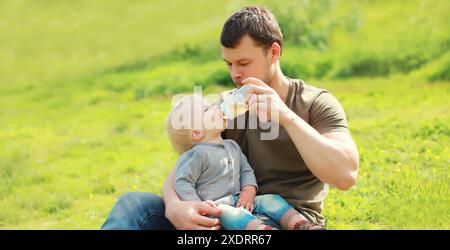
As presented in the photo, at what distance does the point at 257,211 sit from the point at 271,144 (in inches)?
17.4

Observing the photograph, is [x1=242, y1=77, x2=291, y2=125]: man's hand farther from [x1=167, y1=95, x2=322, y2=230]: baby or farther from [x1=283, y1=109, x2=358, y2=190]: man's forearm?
[x1=167, y1=95, x2=322, y2=230]: baby

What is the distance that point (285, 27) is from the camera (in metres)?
13.0

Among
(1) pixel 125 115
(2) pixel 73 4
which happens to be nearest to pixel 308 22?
(1) pixel 125 115

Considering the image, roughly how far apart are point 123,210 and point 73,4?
1373 cm

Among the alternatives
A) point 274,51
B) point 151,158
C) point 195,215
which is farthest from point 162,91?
point 195,215

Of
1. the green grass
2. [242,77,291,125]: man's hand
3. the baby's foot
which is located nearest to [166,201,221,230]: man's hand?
the baby's foot

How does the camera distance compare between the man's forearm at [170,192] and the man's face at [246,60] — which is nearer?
the man's forearm at [170,192]

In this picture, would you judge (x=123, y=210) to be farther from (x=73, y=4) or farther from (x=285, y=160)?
(x=73, y=4)

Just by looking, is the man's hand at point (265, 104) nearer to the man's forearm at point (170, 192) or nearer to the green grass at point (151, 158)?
the man's forearm at point (170, 192)

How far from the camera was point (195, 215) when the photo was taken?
4020mm

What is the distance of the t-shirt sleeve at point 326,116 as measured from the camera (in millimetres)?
4238

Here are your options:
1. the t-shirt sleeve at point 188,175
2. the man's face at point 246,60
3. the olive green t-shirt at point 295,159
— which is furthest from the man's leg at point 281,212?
the man's face at point 246,60

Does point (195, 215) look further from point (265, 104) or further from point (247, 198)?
point (265, 104)

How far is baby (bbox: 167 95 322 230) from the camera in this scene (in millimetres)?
4051
